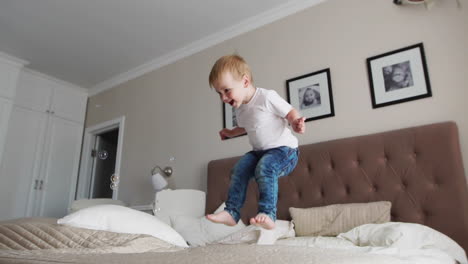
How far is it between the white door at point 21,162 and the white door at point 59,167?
4.3 inches

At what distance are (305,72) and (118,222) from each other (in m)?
1.83

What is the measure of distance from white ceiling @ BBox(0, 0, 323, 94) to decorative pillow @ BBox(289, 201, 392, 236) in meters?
1.76

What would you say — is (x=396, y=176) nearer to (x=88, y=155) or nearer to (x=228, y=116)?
(x=228, y=116)

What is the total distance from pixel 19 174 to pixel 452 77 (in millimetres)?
4368

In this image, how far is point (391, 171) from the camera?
2.16 m

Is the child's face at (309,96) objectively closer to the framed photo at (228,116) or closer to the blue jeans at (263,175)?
the framed photo at (228,116)

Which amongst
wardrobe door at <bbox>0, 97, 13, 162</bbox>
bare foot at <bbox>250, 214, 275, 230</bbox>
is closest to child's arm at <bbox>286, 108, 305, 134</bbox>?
bare foot at <bbox>250, 214, 275, 230</bbox>

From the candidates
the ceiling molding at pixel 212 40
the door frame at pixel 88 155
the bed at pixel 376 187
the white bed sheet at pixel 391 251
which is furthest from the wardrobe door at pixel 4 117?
the white bed sheet at pixel 391 251

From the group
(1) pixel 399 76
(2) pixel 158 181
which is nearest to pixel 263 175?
(1) pixel 399 76

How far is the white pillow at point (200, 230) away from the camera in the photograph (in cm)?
226

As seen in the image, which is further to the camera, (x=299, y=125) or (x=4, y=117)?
(x=4, y=117)

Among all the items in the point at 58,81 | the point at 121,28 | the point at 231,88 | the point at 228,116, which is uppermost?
the point at 121,28

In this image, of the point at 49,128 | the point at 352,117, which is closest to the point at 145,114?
the point at 49,128

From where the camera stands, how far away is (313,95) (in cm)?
274
